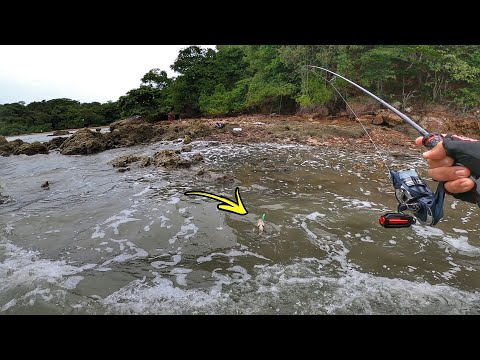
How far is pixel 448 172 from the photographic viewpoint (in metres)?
2.54

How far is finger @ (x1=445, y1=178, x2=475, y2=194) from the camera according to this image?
2.45m

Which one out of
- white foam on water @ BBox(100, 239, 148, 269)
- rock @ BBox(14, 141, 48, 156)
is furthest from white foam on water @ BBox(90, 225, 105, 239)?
rock @ BBox(14, 141, 48, 156)

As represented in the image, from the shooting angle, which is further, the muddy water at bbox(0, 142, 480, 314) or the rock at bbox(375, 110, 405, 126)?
the rock at bbox(375, 110, 405, 126)

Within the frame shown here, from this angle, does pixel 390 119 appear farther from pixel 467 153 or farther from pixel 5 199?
pixel 5 199

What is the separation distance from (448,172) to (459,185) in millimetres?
126

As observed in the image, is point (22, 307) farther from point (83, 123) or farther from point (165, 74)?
point (83, 123)

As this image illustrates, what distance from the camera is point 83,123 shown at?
4094cm

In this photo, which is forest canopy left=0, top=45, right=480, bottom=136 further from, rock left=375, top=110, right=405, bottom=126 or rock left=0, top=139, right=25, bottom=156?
rock left=0, top=139, right=25, bottom=156

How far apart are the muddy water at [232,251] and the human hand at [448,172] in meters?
2.13

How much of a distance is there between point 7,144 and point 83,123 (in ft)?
81.0

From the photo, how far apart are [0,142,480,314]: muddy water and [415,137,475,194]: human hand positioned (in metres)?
2.13

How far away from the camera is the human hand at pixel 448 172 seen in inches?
97.1

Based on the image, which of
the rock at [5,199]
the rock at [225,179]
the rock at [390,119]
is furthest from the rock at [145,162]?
the rock at [390,119]
